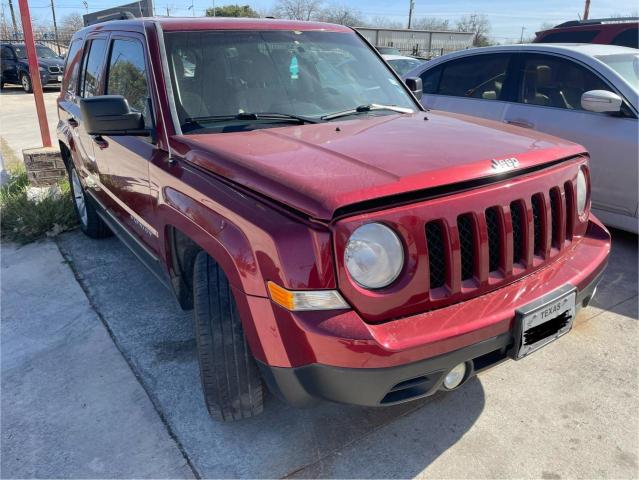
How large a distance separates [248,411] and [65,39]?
48.4 meters

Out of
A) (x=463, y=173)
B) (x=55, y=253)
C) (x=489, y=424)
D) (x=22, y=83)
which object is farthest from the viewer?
(x=22, y=83)

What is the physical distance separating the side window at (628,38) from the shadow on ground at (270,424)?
630cm

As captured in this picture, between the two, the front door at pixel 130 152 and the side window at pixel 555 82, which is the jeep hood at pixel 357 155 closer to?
the front door at pixel 130 152

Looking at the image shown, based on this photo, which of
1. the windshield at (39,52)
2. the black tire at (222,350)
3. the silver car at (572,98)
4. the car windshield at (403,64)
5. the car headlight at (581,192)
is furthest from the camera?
the windshield at (39,52)

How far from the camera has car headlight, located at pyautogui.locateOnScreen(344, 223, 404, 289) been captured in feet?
6.13

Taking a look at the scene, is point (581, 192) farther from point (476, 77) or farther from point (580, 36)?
point (580, 36)

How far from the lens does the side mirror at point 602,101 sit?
418cm

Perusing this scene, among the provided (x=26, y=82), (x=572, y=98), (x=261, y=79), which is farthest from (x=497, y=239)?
(x=26, y=82)

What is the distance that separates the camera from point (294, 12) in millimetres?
38219

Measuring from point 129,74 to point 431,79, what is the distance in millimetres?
3722

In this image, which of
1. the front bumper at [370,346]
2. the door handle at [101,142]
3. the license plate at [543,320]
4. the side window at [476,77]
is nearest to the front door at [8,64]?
the side window at [476,77]

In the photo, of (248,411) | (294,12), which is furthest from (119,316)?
(294,12)

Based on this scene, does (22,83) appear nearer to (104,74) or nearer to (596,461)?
(104,74)

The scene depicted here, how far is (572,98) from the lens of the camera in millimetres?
4754
